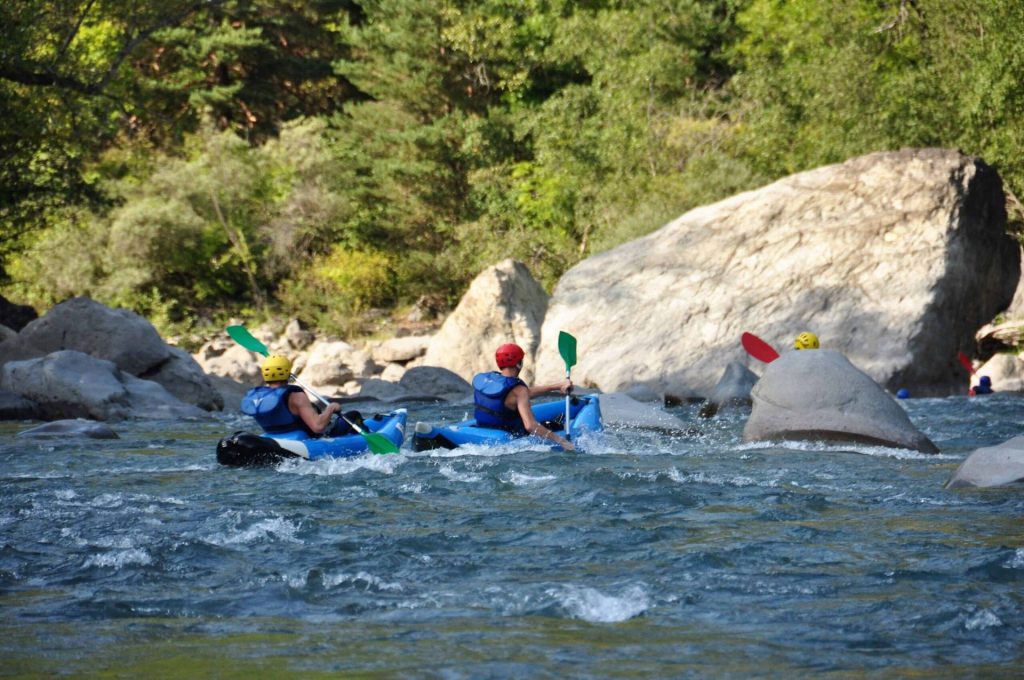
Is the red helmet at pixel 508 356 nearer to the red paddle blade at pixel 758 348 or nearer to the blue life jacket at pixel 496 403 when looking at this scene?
the blue life jacket at pixel 496 403

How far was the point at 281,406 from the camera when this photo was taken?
930 centimetres

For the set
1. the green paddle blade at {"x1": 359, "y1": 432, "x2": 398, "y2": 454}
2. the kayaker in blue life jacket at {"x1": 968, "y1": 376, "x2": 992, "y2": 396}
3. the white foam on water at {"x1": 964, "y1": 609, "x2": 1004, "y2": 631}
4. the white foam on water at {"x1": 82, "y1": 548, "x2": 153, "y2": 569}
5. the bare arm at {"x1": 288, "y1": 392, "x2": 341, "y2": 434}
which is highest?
the bare arm at {"x1": 288, "y1": 392, "x2": 341, "y2": 434}

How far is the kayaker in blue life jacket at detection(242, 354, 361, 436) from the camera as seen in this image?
30.4 feet

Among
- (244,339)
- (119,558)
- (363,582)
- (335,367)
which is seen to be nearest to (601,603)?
(363,582)

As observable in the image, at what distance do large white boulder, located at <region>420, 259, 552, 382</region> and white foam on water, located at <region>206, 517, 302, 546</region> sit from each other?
1220cm

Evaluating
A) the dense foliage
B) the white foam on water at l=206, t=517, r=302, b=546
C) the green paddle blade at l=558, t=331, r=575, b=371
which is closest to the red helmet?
the green paddle blade at l=558, t=331, r=575, b=371

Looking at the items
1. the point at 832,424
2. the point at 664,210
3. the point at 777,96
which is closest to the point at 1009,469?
the point at 832,424

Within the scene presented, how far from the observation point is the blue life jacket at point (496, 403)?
9.73m

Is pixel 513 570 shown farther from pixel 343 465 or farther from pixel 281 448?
pixel 281 448

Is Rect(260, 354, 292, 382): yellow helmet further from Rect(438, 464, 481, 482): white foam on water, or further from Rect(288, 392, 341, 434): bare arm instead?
Rect(438, 464, 481, 482): white foam on water

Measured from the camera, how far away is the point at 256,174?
26.6 metres

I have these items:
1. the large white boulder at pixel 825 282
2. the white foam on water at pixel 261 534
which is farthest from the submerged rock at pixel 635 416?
the white foam on water at pixel 261 534

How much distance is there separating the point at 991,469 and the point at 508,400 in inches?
139

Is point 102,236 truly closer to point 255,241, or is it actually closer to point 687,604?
point 255,241
